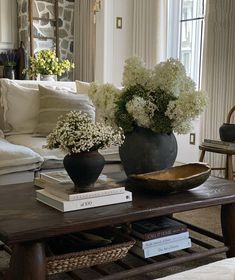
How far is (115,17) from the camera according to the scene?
551 cm

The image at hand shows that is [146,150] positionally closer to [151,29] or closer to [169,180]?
[169,180]

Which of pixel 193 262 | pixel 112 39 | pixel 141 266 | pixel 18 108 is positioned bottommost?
pixel 193 262

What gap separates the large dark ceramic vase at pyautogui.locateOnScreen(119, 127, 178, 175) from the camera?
7.11 ft

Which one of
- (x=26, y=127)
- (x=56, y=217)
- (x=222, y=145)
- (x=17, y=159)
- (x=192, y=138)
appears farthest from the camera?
(x=192, y=138)

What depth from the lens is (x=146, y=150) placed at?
216 cm

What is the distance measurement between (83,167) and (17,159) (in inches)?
43.8

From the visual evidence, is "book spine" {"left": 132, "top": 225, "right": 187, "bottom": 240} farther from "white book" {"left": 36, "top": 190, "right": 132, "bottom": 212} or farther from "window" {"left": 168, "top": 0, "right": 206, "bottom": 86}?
"window" {"left": 168, "top": 0, "right": 206, "bottom": 86}

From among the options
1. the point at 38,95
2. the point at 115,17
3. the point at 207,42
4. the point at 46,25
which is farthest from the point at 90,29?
the point at 38,95

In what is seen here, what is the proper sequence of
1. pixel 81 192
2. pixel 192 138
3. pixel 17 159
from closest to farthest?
pixel 81 192 → pixel 17 159 → pixel 192 138

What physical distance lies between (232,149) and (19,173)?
153 cm

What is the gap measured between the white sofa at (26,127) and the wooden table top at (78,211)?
2.47 ft

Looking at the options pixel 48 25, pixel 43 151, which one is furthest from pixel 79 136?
pixel 48 25

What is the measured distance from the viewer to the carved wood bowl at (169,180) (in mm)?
1889

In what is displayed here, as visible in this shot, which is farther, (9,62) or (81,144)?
(9,62)
